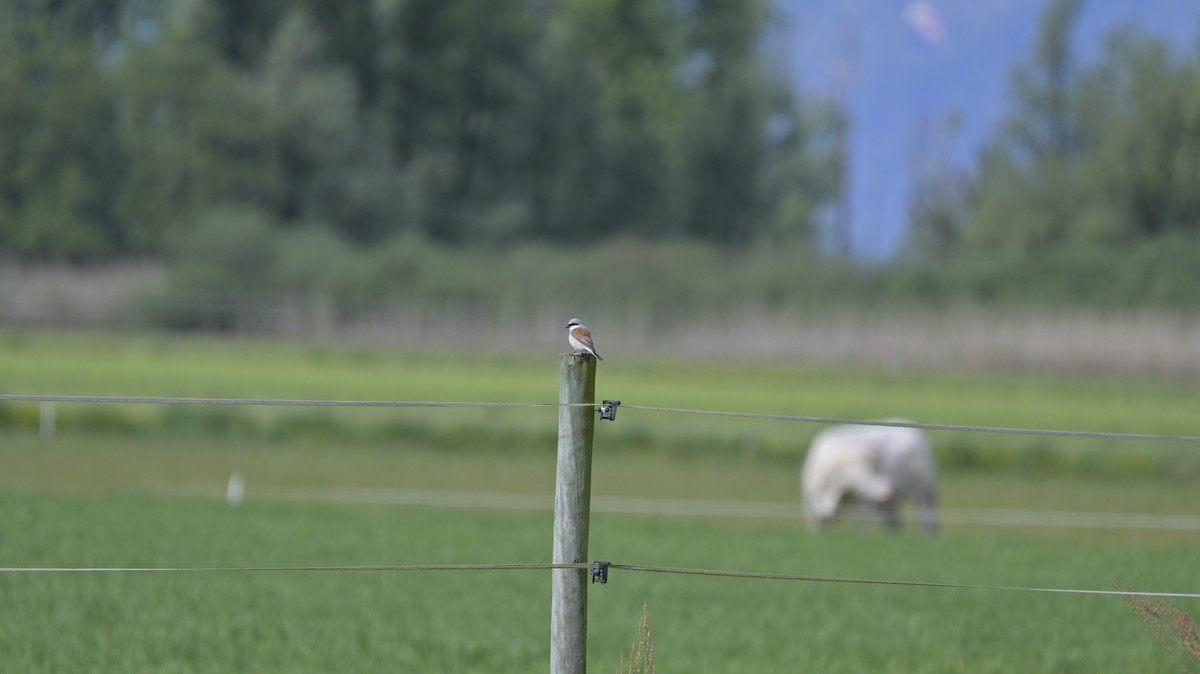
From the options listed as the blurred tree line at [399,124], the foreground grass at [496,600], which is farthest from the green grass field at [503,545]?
the blurred tree line at [399,124]

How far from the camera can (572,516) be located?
16.5ft

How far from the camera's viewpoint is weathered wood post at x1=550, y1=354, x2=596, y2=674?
5004 mm

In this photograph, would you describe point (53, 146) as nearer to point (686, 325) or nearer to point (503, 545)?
point (686, 325)

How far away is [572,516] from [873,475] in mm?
13119

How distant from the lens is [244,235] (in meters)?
56.3

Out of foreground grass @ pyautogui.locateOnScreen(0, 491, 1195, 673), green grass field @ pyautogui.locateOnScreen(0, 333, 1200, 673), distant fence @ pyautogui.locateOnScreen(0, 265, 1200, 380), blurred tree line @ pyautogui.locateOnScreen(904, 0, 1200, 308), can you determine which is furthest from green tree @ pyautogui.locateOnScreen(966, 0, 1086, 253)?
→ foreground grass @ pyautogui.locateOnScreen(0, 491, 1195, 673)

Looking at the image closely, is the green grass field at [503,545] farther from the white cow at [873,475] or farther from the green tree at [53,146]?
the green tree at [53,146]

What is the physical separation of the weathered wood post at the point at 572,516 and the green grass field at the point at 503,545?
3.13 meters

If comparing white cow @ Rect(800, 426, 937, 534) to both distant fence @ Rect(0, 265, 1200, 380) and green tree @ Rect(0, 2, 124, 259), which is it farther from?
green tree @ Rect(0, 2, 124, 259)

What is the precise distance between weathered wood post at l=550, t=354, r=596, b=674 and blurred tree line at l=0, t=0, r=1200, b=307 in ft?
165

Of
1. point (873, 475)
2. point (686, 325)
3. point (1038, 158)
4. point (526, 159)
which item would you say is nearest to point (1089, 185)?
point (1038, 158)

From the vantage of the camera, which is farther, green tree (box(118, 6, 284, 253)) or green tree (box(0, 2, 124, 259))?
green tree (box(118, 6, 284, 253))

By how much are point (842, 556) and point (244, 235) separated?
150 ft

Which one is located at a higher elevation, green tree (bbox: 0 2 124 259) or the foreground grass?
green tree (bbox: 0 2 124 259)
